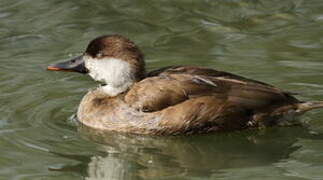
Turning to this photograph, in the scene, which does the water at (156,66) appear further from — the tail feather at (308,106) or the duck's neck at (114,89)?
the duck's neck at (114,89)

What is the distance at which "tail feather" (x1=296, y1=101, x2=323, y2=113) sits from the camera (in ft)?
24.9

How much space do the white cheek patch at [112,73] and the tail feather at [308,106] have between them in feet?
4.48

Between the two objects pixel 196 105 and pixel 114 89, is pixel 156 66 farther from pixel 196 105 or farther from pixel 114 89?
pixel 196 105

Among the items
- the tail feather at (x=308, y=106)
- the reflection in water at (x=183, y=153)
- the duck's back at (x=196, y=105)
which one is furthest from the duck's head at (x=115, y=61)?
the tail feather at (x=308, y=106)

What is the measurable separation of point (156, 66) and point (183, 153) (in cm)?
226

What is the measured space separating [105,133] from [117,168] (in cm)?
95

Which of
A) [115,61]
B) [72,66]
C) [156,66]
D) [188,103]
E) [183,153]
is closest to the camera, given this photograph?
[183,153]

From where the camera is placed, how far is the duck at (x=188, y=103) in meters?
7.64

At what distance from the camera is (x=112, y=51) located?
26.1 feet

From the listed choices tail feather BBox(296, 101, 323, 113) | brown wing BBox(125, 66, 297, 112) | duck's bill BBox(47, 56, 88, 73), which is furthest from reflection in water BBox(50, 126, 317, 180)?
duck's bill BBox(47, 56, 88, 73)

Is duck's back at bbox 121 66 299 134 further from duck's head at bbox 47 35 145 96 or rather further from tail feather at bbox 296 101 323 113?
duck's head at bbox 47 35 145 96

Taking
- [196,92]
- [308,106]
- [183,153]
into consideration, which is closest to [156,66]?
[196,92]

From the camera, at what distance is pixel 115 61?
26.1 ft

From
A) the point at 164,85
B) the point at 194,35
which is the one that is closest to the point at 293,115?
the point at 164,85
